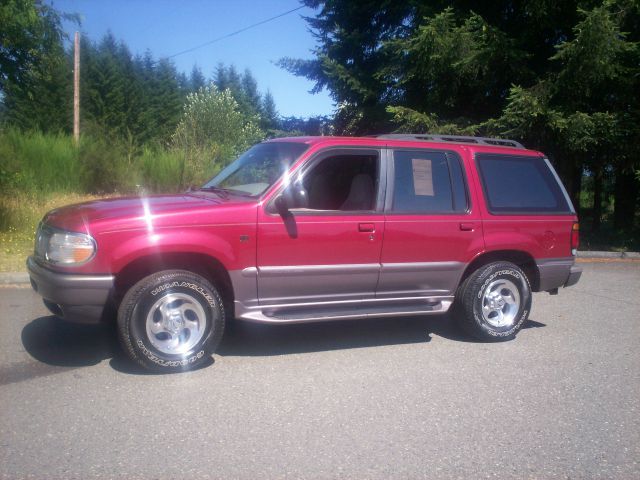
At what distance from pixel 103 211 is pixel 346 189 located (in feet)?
7.18

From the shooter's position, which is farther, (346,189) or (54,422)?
(346,189)

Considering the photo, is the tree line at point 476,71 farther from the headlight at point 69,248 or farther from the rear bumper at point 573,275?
the headlight at point 69,248

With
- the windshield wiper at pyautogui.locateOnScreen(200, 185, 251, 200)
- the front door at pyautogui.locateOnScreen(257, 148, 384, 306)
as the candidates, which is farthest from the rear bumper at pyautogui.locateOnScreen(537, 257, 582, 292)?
the windshield wiper at pyautogui.locateOnScreen(200, 185, 251, 200)

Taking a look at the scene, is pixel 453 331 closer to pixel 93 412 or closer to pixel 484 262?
pixel 484 262

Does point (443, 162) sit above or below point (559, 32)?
below

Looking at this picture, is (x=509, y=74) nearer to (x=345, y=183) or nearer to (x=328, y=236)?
(x=345, y=183)

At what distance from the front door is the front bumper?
1.25 m

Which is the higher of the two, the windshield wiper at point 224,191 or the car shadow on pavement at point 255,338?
the windshield wiper at point 224,191

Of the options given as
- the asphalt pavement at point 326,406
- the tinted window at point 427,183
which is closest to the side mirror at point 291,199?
the tinted window at point 427,183

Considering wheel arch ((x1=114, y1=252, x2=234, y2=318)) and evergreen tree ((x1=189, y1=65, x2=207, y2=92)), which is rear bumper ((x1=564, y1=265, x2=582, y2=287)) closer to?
wheel arch ((x1=114, y1=252, x2=234, y2=318))

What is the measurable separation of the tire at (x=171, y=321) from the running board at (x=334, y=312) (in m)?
0.33

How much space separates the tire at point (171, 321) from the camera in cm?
464

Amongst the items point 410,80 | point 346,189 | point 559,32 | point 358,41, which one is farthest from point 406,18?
point 346,189

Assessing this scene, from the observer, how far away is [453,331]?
21.4 feet
